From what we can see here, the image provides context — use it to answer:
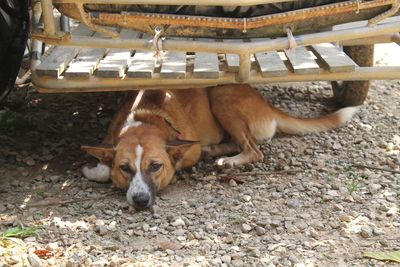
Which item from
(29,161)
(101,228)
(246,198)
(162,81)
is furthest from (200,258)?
(29,161)

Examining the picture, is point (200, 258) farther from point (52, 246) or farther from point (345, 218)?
point (345, 218)

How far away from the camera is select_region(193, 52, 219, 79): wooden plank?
362 centimetres

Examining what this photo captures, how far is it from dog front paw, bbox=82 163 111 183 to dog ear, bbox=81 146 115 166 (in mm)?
41

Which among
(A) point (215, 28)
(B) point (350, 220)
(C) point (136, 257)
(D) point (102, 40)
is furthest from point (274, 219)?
(D) point (102, 40)

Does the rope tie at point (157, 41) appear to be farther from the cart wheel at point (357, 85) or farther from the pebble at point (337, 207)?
the cart wheel at point (357, 85)

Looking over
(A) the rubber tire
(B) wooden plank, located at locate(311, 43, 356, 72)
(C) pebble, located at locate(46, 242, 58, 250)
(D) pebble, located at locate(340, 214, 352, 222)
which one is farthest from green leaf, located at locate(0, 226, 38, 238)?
(B) wooden plank, located at locate(311, 43, 356, 72)

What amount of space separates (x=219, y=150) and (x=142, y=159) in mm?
864

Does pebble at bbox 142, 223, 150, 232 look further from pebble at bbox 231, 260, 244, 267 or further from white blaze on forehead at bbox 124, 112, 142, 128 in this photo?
white blaze on forehead at bbox 124, 112, 142, 128

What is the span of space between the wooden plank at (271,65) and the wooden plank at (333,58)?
0.84 ft

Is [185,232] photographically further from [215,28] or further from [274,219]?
[215,28]

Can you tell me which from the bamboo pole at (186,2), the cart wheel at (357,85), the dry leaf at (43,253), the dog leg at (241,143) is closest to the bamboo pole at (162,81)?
the bamboo pole at (186,2)

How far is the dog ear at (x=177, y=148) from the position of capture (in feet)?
13.1

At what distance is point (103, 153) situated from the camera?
156 inches

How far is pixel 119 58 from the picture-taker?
393cm
